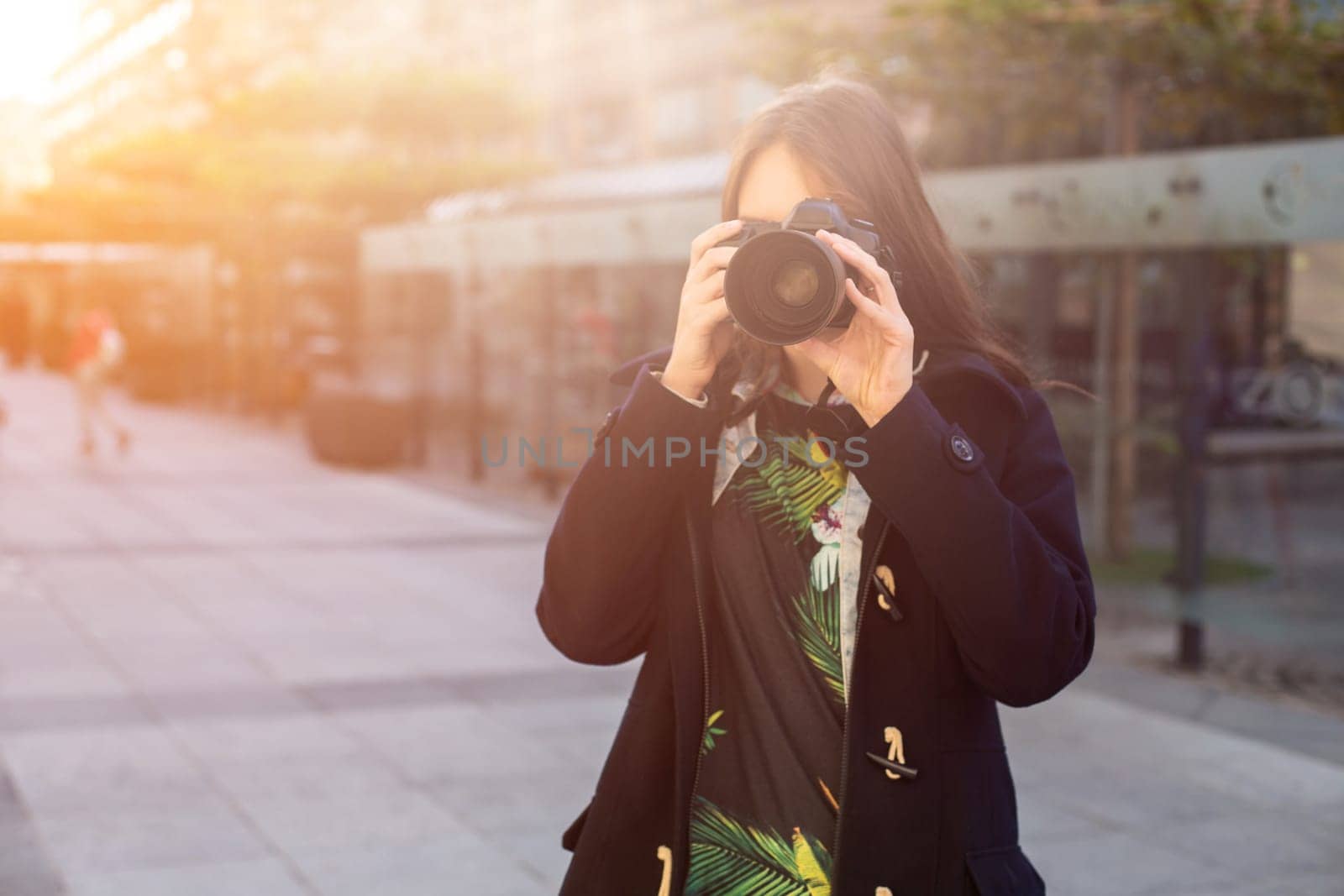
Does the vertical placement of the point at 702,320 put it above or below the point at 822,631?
above

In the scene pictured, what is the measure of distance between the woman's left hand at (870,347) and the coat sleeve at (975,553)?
25 millimetres

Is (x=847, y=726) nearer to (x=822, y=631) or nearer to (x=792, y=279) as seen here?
(x=822, y=631)

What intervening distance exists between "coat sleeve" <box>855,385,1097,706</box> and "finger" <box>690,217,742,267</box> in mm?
273

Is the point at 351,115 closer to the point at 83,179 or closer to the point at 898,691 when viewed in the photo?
the point at 83,179

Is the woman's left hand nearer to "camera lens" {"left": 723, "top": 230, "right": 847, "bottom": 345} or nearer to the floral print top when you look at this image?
"camera lens" {"left": 723, "top": 230, "right": 847, "bottom": 345}

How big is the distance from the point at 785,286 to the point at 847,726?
19.1 inches

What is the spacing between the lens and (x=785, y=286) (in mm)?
1708

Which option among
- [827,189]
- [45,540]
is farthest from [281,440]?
[827,189]

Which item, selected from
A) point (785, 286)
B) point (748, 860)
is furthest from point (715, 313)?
point (748, 860)

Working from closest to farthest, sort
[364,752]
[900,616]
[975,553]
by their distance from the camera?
[975,553], [900,616], [364,752]

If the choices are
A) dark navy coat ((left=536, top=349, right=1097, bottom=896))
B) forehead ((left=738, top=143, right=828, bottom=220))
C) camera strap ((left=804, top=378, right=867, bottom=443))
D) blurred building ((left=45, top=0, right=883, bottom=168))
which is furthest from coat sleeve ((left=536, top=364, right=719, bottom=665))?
blurred building ((left=45, top=0, right=883, bottom=168))

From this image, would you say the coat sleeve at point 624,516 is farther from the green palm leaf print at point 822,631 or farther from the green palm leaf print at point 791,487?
the green palm leaf print at point 822,631

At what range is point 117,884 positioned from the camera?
4.29 m

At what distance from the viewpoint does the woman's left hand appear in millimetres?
1715
